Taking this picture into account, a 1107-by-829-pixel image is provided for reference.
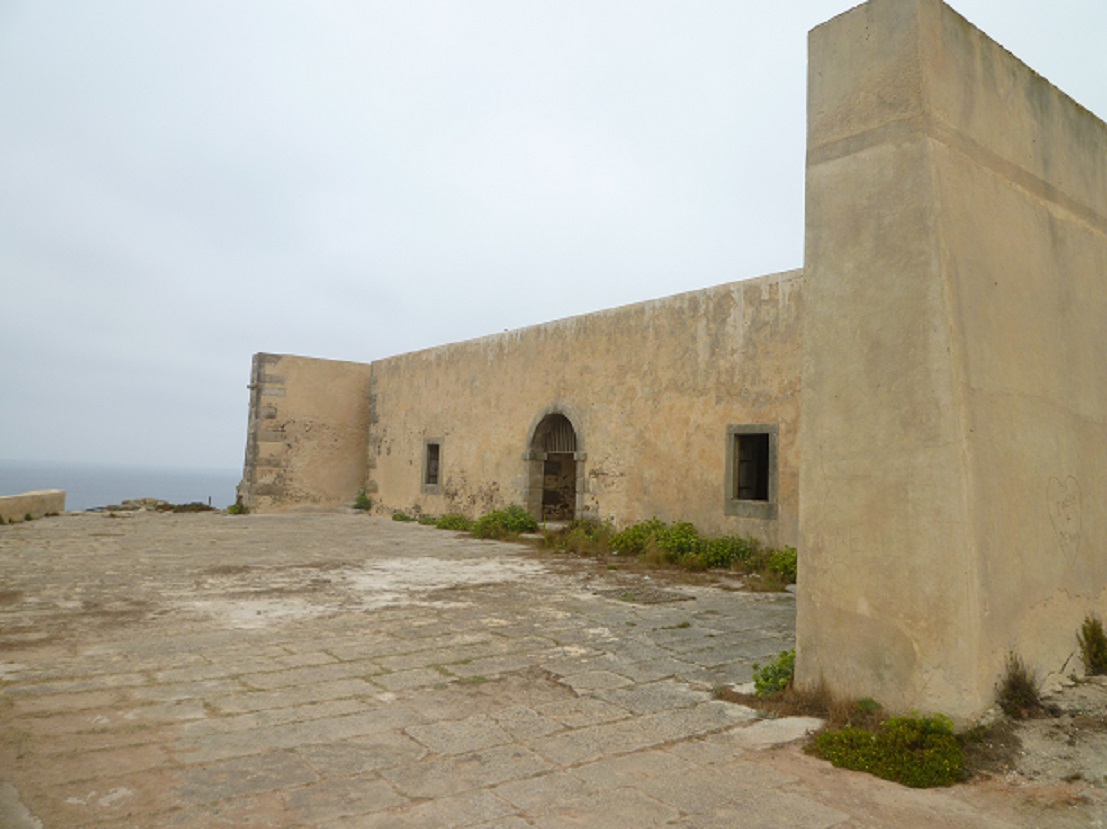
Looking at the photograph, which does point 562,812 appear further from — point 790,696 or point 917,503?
point 917,503

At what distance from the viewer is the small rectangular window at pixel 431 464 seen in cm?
1420

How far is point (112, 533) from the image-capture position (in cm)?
1039

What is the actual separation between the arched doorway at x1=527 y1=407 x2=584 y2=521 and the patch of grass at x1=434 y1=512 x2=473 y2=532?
1.35 meters

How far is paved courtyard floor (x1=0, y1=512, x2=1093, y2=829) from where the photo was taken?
2340 millimetres

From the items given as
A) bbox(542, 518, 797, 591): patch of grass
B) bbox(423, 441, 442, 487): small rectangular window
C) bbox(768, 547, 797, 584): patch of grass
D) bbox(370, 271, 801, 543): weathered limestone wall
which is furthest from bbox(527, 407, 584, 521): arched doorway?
bbox(768, 547, 797, 584): patch of grass

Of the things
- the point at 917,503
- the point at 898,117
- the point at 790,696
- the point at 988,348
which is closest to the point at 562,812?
the point at 790,696

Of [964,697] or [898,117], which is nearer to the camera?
[964,697]

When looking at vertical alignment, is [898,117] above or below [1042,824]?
above

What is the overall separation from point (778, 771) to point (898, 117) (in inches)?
111

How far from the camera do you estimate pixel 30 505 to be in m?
12.6

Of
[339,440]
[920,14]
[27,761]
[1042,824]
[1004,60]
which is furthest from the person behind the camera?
[339,440]

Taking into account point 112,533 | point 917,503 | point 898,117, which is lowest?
point 112,533

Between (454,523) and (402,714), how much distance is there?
374 inches

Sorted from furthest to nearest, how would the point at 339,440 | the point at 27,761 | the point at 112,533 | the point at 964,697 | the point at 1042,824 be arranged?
the point at 339,440 < the point at 112,533 < the point at 964,697 < the point at 27,761 < the point at 1042,824
